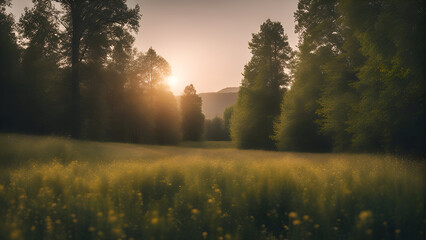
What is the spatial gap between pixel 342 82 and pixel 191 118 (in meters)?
40.3

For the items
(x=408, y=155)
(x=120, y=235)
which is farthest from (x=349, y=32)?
(x=120, y=235)

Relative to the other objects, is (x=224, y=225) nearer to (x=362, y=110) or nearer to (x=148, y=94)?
(x=362, y=110)

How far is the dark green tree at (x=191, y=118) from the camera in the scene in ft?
179

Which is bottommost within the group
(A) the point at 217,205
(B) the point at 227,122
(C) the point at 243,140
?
(A) the point at 217,205

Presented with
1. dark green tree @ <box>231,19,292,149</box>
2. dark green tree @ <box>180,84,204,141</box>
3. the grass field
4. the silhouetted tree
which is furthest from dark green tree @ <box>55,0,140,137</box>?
the silhouetted tree

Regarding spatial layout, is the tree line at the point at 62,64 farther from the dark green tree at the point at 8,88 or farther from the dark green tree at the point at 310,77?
the dark green tree at the point at 310,77

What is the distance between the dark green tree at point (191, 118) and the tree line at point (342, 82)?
893 inches

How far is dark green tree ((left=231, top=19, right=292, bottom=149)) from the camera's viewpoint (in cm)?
2695

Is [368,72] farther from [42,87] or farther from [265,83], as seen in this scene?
[42,87]

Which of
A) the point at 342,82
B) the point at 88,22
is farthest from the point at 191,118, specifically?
the point at 342,82

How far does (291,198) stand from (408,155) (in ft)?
29.2

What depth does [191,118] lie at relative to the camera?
54.5m

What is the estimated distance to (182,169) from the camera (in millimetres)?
7980

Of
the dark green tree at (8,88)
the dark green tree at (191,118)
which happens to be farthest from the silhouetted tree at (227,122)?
the dark green tree at (8,88)
